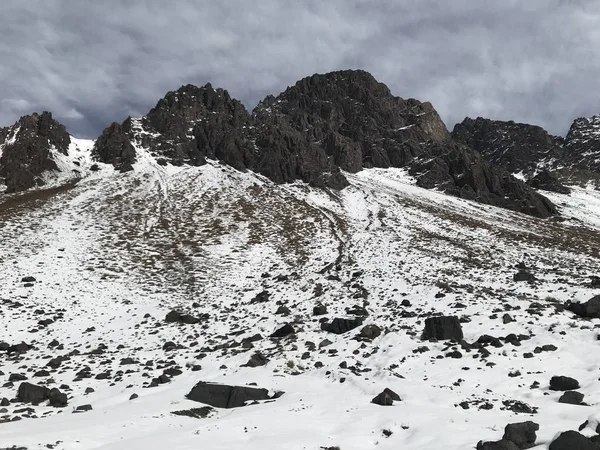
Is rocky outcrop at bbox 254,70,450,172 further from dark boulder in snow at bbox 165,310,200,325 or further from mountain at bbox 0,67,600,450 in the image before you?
dark boulder in snow at bbox 165,310,200,325

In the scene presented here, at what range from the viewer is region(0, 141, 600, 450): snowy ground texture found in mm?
10203

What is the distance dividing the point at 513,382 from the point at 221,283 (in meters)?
22.9

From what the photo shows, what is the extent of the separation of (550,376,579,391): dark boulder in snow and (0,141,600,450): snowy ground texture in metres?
0.22

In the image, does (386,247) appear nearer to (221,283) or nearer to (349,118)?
(221,283)

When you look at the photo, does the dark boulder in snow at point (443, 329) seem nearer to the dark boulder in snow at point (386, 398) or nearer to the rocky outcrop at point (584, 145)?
the dark boulder in snow at point (386, 398)

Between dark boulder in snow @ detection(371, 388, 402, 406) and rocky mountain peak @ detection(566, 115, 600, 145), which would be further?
rocky mountain peak @ detection(566, 115, 600, 145)

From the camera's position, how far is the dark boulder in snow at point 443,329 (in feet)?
56.5

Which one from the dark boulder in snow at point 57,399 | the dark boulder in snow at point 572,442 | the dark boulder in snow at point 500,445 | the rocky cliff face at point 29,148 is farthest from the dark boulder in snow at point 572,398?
the rocky cliff face at point 29,148

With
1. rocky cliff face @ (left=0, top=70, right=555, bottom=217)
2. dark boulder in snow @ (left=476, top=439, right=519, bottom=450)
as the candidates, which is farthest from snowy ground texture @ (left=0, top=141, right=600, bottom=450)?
rocky cliff face @ (left=0, top=70, right=555, bottom=217)

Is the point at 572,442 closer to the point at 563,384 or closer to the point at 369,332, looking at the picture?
the point at 563,384

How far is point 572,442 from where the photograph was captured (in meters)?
7.70

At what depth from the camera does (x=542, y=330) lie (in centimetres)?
1661

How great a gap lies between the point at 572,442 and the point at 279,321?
16234 mm

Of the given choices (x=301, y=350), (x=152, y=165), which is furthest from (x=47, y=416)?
(x=152, y=165)
